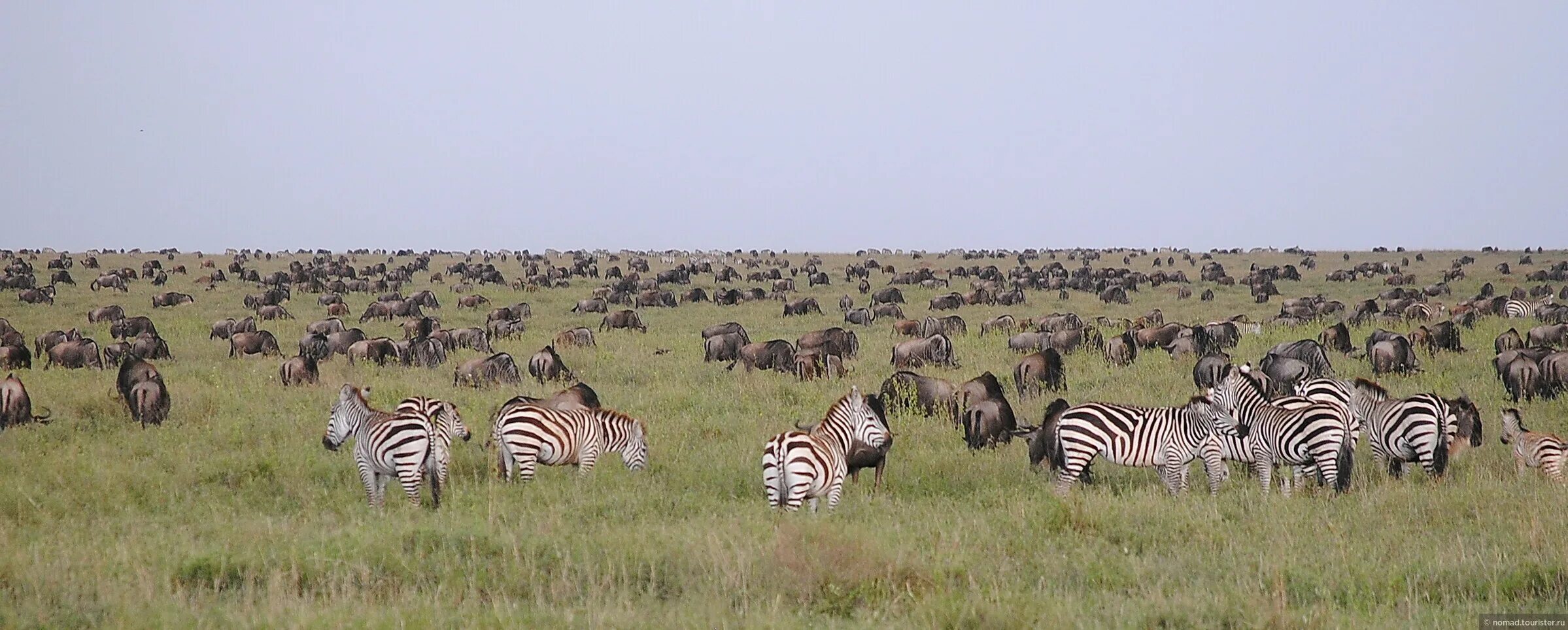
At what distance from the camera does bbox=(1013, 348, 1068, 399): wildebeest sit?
19.8 m

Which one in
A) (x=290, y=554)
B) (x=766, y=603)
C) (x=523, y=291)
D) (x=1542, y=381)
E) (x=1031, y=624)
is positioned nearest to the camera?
(x=1031, y=624)

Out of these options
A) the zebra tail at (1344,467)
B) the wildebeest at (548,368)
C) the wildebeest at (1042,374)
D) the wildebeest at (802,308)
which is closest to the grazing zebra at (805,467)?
the zebra tail at (1344,467)

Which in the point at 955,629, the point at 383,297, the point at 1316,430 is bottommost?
the point at 955,629

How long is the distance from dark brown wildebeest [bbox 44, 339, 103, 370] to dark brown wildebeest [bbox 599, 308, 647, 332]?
536 inches

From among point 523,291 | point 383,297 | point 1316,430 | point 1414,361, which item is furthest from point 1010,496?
point 523,291

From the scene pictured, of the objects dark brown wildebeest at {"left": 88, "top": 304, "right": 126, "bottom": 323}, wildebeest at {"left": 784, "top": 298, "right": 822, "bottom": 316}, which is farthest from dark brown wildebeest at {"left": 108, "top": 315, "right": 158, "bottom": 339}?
wildebeest at {"left": 784, "top": 298, "right": 822, "bottom": 316}

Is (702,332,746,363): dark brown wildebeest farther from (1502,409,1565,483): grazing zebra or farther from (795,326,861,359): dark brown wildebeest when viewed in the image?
(1502,409,1565,483): grazing zebra

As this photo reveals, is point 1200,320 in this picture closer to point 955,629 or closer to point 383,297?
point 383,297

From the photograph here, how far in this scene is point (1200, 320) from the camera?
35.0m

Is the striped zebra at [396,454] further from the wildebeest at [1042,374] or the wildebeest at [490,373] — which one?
the wildebeest at [1042,374]

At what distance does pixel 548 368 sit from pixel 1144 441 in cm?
1263

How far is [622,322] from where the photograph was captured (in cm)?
3416

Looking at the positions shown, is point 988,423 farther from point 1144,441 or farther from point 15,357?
point 15,357

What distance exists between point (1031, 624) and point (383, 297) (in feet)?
121
